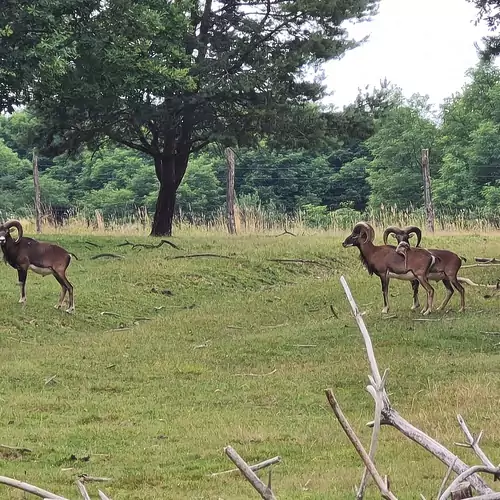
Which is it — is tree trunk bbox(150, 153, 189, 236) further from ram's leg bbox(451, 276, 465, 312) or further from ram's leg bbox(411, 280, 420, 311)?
ram's leg bbox(451, 276, 465, 312)

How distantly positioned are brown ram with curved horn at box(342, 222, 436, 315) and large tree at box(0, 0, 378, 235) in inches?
328

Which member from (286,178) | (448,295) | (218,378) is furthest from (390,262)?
(286,178)

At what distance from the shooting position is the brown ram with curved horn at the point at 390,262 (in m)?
14.6

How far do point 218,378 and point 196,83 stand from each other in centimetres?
1569

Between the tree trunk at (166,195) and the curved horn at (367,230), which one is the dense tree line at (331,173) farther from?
the curved horn at (367,230)

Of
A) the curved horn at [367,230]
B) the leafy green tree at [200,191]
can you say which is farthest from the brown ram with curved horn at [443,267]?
the leafy green tree at [200,191]

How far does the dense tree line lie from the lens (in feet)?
175

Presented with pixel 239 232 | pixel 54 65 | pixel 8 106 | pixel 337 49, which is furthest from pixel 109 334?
pixel 239 232

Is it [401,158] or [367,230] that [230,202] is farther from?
[401,158]

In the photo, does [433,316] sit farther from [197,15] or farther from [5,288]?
[197,15]

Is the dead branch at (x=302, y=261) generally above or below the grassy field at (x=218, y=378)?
above

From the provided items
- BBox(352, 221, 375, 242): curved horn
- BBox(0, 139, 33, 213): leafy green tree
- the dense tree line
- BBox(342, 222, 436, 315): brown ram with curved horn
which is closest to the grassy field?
BBox(342, 222, 436, 315): brown ram with curved horn

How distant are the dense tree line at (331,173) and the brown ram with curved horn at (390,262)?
1322 inches

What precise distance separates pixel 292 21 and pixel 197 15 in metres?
2.86
